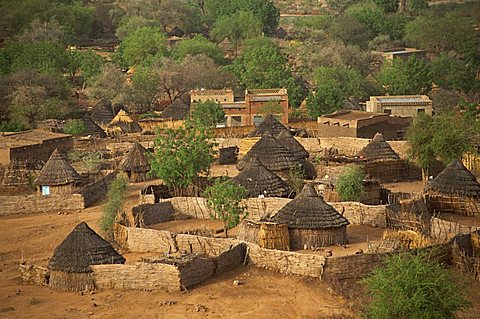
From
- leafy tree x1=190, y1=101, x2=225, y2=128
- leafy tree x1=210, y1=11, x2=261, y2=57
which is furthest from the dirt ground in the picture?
leafy tree x1=210, y1=11, x2=261, y2=57

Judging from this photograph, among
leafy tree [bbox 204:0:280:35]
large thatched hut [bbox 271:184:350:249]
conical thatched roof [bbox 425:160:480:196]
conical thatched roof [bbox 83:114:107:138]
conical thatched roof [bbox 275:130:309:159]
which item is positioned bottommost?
large thatched hut [bbox 271:184:350:249]

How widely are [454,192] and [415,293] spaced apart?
1008 centimetres

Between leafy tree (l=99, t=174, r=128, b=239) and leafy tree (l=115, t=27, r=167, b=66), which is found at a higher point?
leafy tree (l=115, t=27, r=167, b=66)

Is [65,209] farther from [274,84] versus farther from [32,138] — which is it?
[274,84]

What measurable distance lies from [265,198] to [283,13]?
234 ft

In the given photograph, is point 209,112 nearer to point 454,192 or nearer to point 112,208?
point 454,192

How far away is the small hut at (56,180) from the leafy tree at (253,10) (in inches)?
1901

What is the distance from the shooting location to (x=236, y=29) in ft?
240

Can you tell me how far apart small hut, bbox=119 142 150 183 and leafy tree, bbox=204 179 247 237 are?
25.1ft

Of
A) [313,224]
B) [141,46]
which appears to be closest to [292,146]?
[313,224]

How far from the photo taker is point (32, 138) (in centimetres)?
3791

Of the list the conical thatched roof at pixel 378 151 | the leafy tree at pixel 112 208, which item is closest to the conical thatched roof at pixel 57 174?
the leafy tree at pixel 112 208

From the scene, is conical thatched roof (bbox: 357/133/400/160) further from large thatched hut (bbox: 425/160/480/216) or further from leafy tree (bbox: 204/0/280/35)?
leafy tree (bbox: 204/0/280/35)

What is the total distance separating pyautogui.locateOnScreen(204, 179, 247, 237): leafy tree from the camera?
2505 centimetres
